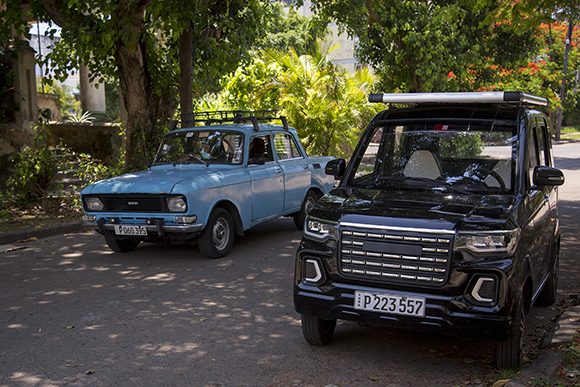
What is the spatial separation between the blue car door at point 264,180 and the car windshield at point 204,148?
0.25 m

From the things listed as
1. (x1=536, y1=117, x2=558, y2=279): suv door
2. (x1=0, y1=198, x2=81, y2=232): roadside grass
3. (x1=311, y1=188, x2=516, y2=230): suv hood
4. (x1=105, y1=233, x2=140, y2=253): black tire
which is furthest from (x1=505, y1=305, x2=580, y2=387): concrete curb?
(x1=0, y1=198, x2=81, y2=232): roadside grass

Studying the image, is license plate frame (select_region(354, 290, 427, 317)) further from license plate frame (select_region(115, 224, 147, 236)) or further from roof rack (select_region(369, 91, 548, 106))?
license plate frame (select_region(115, 224, 147, 236))

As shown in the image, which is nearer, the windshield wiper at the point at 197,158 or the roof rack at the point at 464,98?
the roof rack at the point at 464,98

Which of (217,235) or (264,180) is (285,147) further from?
(217,235)

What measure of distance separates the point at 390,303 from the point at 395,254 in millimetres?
347

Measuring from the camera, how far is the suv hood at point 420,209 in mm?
4477

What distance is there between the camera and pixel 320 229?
4867 mm

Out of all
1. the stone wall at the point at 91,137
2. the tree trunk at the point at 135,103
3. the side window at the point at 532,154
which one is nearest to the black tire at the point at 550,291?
the side window at the point at 532,154

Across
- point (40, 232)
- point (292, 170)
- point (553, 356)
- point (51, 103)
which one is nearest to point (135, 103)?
point (40, 232)

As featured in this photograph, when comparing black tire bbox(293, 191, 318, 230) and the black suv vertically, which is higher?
the black suv

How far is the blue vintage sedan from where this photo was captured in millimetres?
8078

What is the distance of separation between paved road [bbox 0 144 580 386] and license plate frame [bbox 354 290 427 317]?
545 millimetres

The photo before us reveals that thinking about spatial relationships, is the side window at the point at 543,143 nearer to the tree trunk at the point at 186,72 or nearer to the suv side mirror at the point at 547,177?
the suv side mirror at the point at 547,177

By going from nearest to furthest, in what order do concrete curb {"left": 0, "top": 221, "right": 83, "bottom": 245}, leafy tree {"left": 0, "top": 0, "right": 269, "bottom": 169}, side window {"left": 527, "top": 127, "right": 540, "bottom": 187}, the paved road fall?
the paved road → side window {"left": 527, "top": 127, "right": 540, "bottom": 187} → concrete curb {"left": 0, "top": 221, "right": 83, "bottom": 245} → leafy tree {"left": 0, "top": 0, "right": 269, "bottom": 169}
